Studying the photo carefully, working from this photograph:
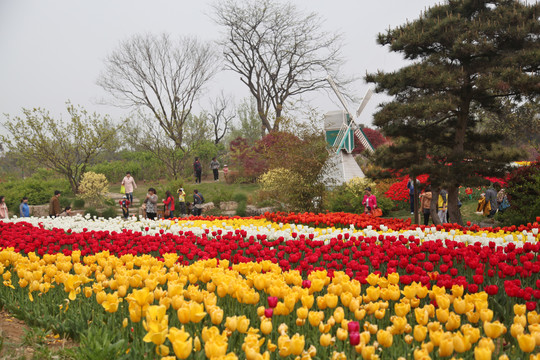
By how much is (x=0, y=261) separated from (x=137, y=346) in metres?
2.91

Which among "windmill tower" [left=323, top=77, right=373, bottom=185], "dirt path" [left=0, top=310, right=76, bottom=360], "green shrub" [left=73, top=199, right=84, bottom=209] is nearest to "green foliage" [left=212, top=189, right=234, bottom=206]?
"green shrub" [left=73, top=199, right=84, bottom=209]

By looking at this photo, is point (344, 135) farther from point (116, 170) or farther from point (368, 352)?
point (368, 352)

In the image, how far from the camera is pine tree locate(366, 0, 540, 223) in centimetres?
1041

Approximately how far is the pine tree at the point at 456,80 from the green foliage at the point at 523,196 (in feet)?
1.75

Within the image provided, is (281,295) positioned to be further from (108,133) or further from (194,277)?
(108,133)

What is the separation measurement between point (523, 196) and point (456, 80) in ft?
10.6

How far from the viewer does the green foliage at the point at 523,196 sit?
10.2 m

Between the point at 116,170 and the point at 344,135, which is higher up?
the point at 344,135

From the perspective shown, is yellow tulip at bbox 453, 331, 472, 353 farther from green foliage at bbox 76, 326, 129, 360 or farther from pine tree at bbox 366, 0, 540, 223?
pine tree at bbox 366, 0, 540, 223

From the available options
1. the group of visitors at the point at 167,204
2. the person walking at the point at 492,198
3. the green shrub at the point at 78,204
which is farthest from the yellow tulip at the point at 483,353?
the green shrub at the point at 78,204

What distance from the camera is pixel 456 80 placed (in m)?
11.0

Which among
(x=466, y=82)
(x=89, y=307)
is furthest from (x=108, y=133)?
(x=89, y=307)

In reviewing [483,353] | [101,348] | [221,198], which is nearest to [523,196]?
[483,353]

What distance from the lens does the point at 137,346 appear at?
2.96m
